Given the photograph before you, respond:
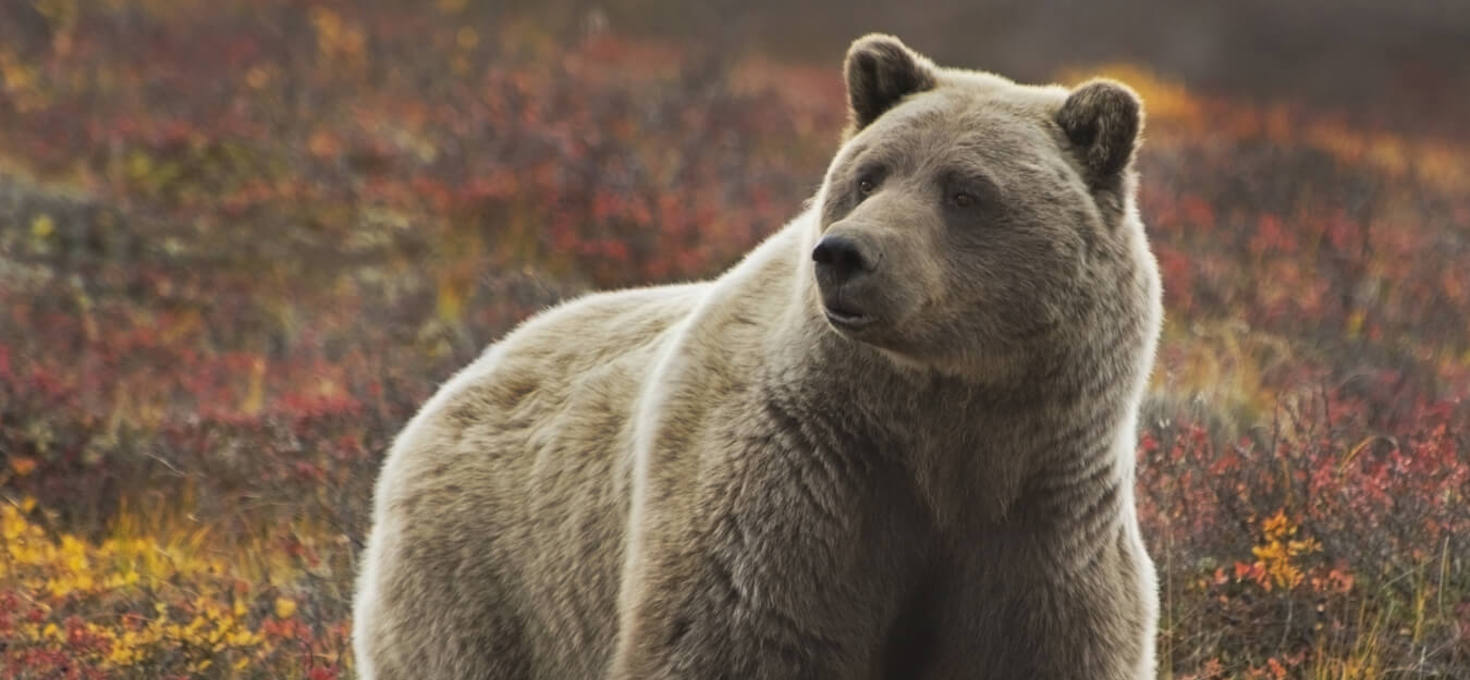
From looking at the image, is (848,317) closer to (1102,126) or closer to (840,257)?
(840,257)

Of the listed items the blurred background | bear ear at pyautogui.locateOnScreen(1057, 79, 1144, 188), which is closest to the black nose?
bear ear at pyautogui.locateOnScreen(1057, 79, 1144, 188)

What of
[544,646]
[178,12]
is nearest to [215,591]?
[544,646]

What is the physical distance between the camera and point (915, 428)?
403 cm

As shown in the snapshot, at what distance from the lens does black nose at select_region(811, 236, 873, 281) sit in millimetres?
3639

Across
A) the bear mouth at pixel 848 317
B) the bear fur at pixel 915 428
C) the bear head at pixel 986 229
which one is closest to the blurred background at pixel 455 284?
the bear fur at pixel 915 428

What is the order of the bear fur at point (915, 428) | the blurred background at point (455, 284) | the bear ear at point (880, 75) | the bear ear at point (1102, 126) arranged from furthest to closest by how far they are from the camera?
the blurred background at point (455, 284)
the bear ear at point (880, 75)
the bear ear at point (1102, 126)
the bear fur at point (915, 428)

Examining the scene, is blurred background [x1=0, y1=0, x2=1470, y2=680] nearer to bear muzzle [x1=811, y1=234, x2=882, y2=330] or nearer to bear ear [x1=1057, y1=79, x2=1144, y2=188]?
bear ear [x1=1057, y1=79, x2=1144, y2=188]

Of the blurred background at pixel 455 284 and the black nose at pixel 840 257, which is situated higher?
the black nose at pixel 840 257

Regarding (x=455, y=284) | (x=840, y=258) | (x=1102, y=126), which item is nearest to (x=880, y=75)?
(x=1102, y=126)

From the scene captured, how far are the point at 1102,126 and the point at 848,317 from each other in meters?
0.83

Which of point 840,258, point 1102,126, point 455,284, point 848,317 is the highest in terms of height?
point 1102,126

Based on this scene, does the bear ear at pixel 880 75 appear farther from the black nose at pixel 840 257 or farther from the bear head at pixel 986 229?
the black nose at pixel 840 257

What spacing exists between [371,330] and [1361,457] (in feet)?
16.2

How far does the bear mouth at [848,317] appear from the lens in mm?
3691
